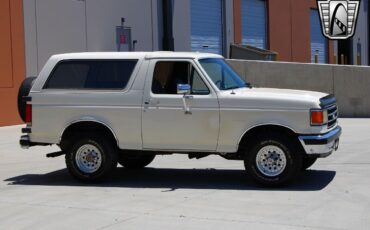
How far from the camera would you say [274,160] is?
9070mm

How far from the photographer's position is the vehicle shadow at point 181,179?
9.36m

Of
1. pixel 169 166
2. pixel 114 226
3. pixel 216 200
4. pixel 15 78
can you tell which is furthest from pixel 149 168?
pixel 15 78

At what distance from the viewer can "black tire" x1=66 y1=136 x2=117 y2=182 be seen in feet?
31.8

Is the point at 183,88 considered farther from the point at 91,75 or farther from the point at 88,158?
the point at 88,158

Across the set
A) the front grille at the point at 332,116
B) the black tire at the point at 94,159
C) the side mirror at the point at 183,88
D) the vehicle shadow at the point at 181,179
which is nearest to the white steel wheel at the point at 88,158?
the black tire at the point at 94,159

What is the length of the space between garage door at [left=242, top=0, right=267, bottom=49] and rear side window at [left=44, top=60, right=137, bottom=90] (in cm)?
2232

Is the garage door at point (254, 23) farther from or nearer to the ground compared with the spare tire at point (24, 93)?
farther from the ground

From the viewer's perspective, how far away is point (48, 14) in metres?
20.7

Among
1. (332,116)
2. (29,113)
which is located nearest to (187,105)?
(332,116)

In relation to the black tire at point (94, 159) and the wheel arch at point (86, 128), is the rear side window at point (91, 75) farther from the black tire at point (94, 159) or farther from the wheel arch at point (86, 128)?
the black tire at point (94, 159)

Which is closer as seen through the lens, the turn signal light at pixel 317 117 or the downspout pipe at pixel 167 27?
the turn signal light at pixel 317 117

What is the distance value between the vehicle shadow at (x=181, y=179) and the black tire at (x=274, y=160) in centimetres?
16

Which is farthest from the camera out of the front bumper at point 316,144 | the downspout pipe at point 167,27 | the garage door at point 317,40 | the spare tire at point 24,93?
the garage door at point 317,40

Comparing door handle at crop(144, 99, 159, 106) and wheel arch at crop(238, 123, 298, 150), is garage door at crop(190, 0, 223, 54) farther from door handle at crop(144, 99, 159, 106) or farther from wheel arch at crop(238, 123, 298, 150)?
wheel arch at crop(238, 123, 298, 150)
